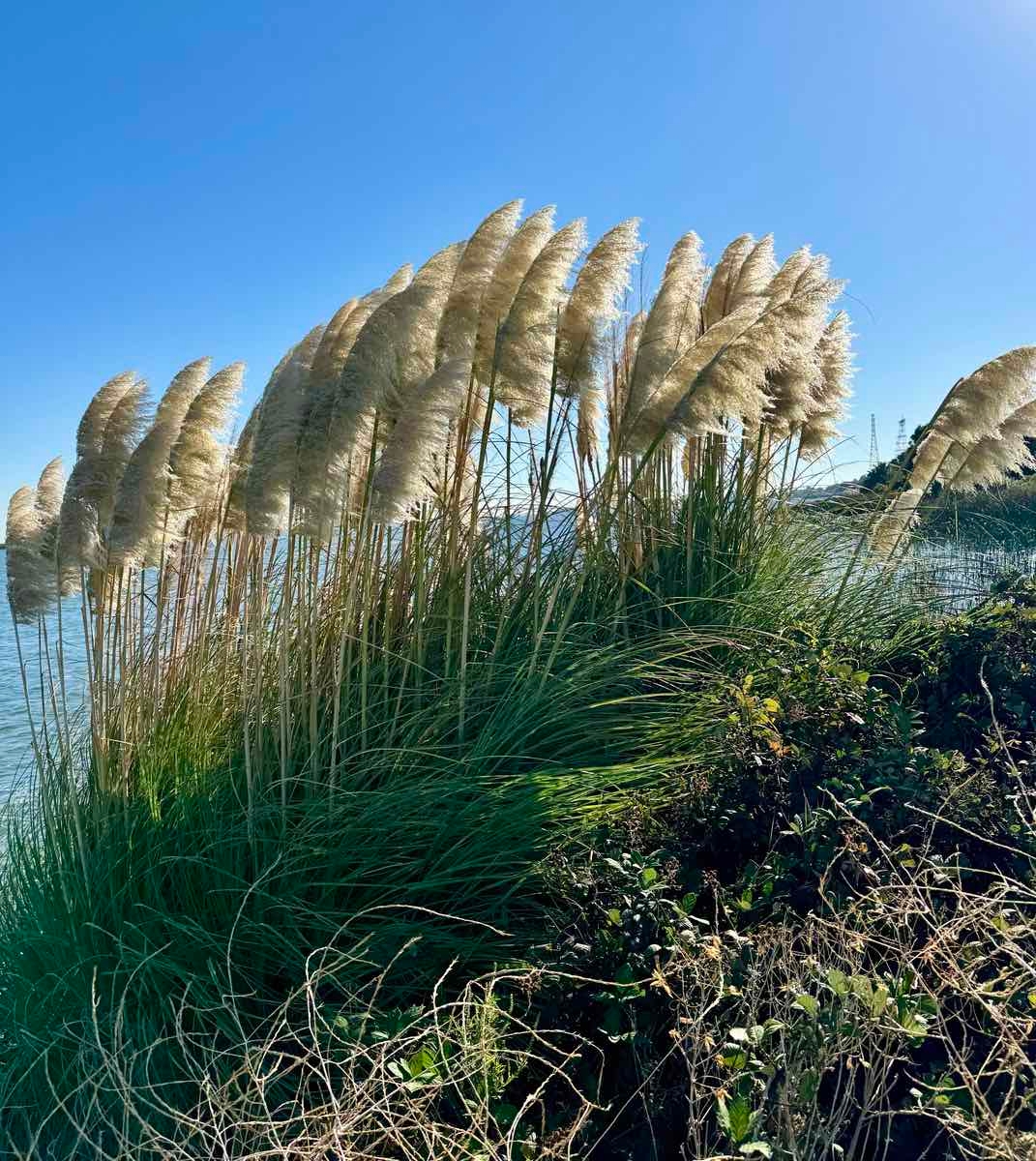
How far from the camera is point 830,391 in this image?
19.1ft

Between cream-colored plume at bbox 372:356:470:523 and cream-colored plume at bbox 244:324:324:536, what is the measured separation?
0.37 metres

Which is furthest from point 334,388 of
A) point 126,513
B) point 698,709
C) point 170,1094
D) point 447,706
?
point 170,1094

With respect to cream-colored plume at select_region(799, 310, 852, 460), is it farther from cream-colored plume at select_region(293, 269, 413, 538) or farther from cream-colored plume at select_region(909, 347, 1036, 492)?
cream-colored plume at select_region(293, 269, 413, 538)

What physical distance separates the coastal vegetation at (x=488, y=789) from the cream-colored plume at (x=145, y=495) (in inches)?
0.7

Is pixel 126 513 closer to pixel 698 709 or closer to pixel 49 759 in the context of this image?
pixel 49 759

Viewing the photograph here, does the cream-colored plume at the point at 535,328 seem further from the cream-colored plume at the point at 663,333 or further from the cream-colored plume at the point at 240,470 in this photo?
the cream-colored plume at the point at 240,470

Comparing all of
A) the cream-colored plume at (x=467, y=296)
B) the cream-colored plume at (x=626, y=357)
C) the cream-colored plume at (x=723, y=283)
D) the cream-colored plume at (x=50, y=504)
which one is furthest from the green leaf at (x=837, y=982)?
the cream-colored plume at (x=723, y=283)

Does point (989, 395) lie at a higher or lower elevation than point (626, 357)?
lower

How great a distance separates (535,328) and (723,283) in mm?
2468

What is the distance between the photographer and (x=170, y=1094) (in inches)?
108

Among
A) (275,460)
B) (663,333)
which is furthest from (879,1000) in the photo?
(663,333)

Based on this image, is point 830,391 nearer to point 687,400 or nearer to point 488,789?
point 687,400

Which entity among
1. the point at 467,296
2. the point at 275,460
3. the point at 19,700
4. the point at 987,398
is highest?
the point at 467,296

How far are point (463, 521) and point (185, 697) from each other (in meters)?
1.52
